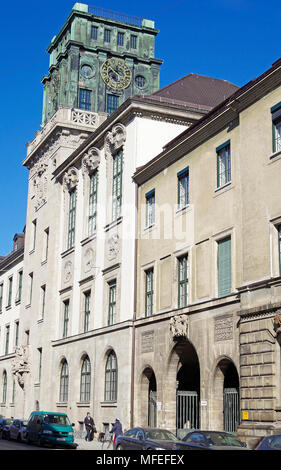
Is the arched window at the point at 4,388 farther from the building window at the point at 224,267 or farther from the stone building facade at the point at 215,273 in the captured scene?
the building window at the point at 224,267

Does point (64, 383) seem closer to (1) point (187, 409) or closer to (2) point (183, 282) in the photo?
(1) point (187, 409)

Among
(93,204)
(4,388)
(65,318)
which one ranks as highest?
→ (93,204)

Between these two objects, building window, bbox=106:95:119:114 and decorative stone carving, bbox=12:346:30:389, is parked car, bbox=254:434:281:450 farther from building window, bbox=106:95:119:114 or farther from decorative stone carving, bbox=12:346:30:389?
building window, bbox=106:95:119:114

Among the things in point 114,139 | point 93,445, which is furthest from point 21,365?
point 114,139

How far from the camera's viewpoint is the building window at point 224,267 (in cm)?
2698

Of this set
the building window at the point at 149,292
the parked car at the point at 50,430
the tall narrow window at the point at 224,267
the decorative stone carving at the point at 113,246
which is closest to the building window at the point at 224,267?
the tall narrow window at the point at 224,267

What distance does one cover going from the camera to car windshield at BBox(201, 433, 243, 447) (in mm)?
18547

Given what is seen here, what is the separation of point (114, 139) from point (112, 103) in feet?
A: 74.4

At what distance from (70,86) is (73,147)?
11681 millimetres

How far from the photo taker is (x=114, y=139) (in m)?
38.9

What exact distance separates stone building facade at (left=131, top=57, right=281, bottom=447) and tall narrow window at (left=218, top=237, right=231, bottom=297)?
0.04 m

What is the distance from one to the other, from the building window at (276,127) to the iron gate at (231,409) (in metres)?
9.43
